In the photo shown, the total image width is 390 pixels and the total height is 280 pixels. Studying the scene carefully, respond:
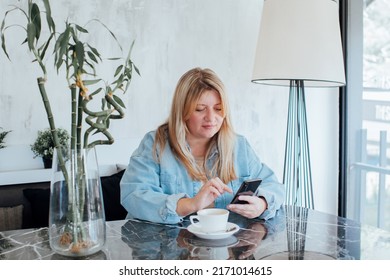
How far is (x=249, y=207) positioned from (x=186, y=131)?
40 cm

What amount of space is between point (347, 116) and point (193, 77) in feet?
4.84

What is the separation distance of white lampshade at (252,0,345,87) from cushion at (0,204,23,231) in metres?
1.13

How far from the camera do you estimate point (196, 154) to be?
155 cm

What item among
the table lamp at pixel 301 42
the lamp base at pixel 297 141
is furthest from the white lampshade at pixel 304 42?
the lamp base at pixel 297 141

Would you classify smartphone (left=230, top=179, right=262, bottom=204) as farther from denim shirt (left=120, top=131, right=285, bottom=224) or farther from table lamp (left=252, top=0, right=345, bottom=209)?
table lamp (left=252, top=0, right=345, bottom=209)

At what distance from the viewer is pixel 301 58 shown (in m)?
1.84

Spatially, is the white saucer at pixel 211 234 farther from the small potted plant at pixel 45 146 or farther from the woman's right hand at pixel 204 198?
the small potted plant at pixel 45 146

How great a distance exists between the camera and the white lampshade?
72.2 inches

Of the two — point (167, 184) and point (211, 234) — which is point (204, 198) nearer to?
point (211, 234)

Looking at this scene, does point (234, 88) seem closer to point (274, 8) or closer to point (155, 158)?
point (274, 8)

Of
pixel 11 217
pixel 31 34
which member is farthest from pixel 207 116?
pixel 11 217

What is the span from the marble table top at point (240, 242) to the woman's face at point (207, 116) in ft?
1.12

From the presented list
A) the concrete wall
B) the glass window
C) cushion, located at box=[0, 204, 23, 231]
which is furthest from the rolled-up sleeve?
the glass window
